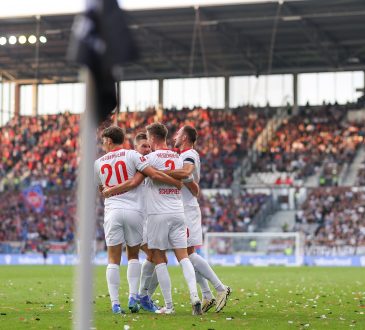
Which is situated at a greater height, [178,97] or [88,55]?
[178,97]

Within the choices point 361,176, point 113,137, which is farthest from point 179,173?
point 361,176

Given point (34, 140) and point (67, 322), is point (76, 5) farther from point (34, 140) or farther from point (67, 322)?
point (67, 322)

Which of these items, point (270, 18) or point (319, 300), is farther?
point (270, 18)

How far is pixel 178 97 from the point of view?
202 ft

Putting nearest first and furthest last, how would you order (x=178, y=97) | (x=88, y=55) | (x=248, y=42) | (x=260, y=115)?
(x=88, y=55), (x=248, y=42), (x=260, y=115), (x=178, y=97)

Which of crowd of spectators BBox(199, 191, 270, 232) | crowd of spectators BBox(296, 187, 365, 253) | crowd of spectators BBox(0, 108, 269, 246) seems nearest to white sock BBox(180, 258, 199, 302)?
crowd of spectators BBox(296, 187, 365, 253)

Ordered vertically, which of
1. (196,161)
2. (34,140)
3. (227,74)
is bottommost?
(196,161)

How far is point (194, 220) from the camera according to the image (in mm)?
13344

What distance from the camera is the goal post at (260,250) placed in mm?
42781

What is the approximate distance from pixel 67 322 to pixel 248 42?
140 ft

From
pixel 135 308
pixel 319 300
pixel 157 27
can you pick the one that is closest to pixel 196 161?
pixel 135 308

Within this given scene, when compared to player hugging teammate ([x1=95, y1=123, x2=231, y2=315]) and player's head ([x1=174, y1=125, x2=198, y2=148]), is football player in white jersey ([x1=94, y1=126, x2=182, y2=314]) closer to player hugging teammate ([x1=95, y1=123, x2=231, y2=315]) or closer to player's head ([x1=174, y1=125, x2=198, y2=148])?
player hugging teammate ([x1=95, y1=123, x2=231, y2=315])

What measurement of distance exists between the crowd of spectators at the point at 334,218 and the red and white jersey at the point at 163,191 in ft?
106

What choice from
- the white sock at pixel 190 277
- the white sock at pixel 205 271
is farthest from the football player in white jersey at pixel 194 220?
the white sock at pixel 190 277
